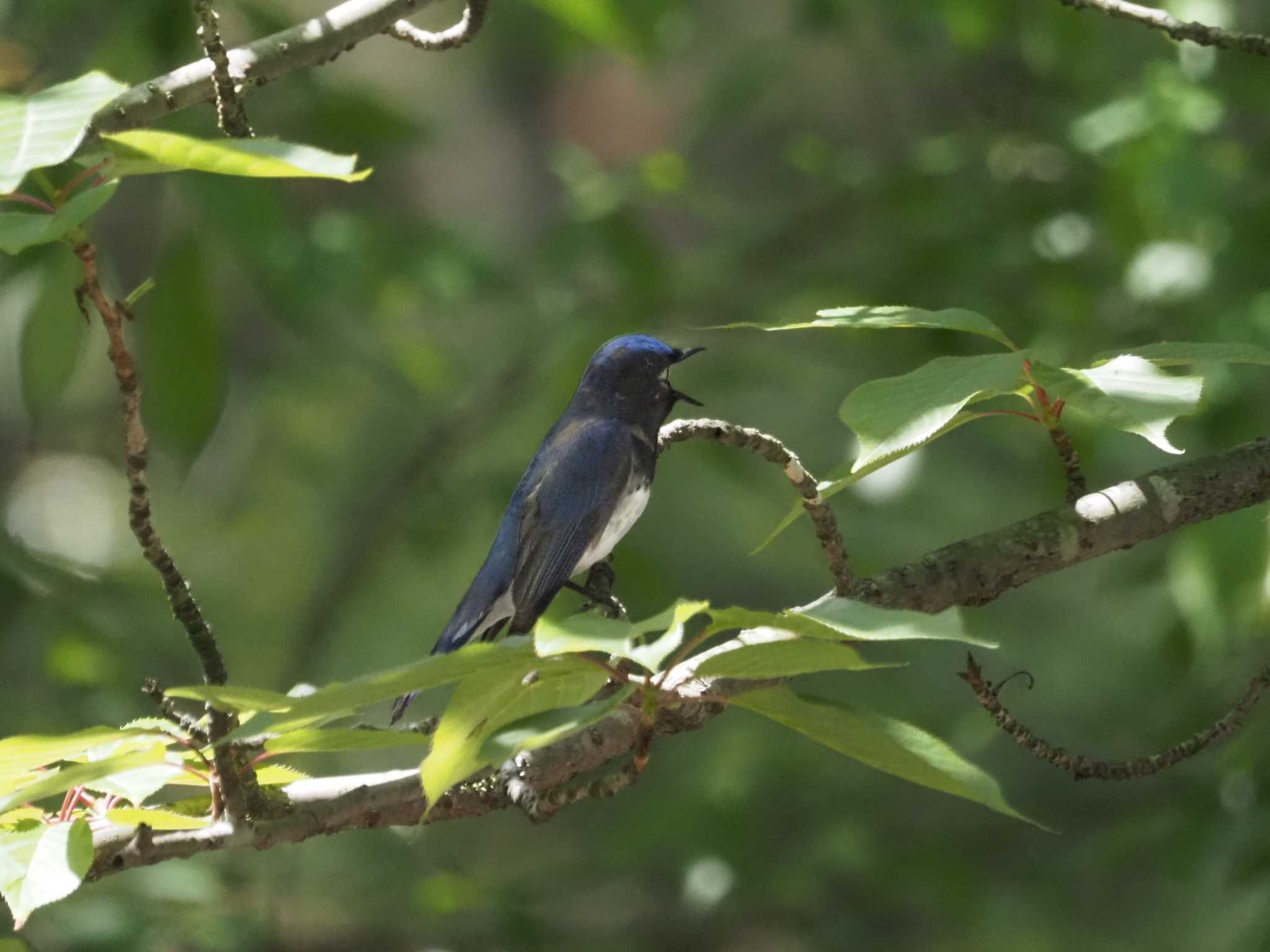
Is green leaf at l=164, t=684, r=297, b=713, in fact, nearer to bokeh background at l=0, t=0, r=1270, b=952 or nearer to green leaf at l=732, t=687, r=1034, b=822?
green leaf at l=732, t=687, r=1034, b=822

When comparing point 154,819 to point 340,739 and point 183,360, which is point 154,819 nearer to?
point 340,739

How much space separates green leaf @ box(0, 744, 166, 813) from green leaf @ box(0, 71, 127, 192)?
1.58 ft

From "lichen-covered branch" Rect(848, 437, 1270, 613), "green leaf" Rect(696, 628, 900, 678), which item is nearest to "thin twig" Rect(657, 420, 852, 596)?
"lichen-covered branch" Rect(848, 437, 1270, 613)

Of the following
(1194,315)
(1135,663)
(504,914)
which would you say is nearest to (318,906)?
(504,914)

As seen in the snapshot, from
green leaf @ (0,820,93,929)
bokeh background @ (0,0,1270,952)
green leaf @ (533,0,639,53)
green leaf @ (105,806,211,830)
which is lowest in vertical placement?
bokeh background @ (0,0,1270,952)

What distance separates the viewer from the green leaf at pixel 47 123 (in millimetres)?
1003

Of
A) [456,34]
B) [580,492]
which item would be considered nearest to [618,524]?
[580,492]

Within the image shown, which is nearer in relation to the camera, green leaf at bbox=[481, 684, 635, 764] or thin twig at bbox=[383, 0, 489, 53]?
green leaf at bbox=[481, 684, 635, 764]

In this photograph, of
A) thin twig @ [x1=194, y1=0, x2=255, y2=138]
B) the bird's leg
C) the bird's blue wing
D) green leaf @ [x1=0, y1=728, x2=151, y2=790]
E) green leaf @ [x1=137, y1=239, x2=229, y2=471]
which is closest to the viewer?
green leaf @ [x1=0, y1=728, x2=151, y2=790]

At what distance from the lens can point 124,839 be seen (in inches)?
54.8

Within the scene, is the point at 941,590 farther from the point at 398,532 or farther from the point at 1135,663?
the point at 1135,663

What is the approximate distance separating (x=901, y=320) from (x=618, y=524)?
124 cm

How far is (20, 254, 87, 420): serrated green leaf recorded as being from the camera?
288 centimetres

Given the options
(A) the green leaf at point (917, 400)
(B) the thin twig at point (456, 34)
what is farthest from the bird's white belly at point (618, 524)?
(A) the green leaf at point (917, 400)
